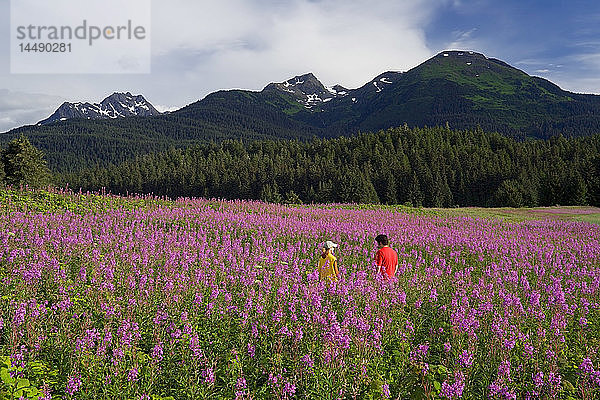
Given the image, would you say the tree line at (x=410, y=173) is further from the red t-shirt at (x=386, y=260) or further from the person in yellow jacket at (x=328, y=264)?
the red t-shirt at (x=386, y=260)

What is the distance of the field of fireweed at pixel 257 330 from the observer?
399 cm

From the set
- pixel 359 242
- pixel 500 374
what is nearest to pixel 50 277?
pixel 500 374

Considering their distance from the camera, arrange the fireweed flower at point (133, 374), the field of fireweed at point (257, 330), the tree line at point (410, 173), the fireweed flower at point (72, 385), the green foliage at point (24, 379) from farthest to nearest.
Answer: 1. the tree line at point (410, 173)
2. the field of fireweed at point (257, 330)
3. the fireweed flower at point (133, 374)
4. the fireweed flower at point (72, 385)
5. the green foliage at point (24, 379)

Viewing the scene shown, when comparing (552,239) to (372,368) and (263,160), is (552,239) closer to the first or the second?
(372,368)

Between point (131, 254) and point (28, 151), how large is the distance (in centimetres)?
5692

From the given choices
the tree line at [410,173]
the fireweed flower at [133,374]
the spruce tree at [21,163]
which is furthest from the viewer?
the tree line at [410,173]

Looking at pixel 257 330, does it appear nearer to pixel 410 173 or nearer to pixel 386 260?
pixel 386 260

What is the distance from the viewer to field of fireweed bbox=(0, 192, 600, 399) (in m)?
3.99

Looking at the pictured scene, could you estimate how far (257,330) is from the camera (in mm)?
5012

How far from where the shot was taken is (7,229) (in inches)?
364

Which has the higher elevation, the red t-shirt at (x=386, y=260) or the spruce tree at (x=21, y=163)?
the spruce tree at (x=21, y=163)

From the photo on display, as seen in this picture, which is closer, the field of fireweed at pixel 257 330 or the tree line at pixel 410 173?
the field of fireweed at pixel 257 330

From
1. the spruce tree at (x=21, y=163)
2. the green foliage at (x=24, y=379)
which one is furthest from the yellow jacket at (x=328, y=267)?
the spruce tree at (x=21, y=163)

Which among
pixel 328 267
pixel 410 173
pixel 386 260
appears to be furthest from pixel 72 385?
pixel 410 173
